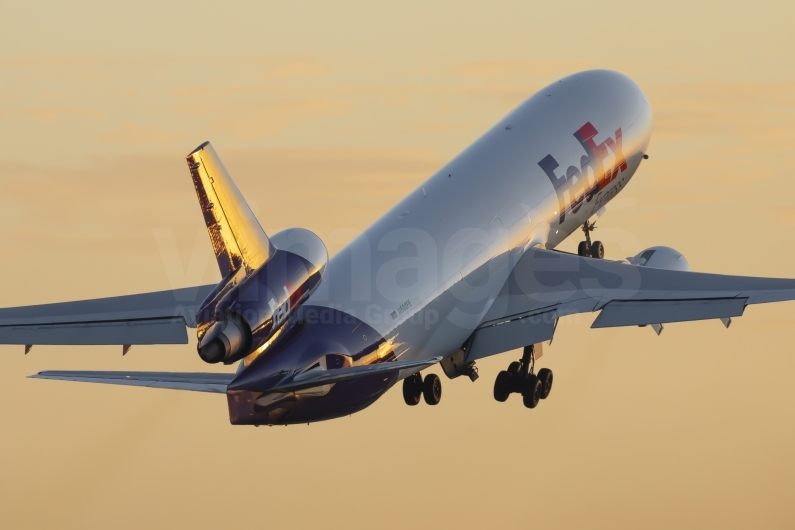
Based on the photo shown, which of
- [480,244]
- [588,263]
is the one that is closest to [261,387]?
[480,244]

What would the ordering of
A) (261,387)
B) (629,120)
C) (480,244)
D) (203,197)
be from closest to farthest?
1. (203,197)
2. (261,387)
3. (480,244)
4. (629,120)

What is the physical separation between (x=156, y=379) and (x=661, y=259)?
16.9 m

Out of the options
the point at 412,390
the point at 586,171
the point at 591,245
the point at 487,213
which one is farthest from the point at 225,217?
the point at 591,245

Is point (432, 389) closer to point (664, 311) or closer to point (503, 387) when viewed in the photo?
point (503, 387)

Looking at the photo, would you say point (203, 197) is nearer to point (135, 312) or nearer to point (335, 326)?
point (335, 326)

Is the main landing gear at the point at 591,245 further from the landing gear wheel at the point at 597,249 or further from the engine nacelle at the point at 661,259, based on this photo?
the engine nacelle at the point at 661,259

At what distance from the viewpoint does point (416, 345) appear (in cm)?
4253

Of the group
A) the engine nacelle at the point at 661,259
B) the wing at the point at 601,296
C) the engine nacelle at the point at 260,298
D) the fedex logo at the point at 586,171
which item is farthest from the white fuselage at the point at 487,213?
the engine nacelle at the point at 260,298

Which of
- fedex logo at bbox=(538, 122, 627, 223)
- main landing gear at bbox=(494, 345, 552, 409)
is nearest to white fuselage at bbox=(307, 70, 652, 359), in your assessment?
fedex logo at bbox=(538, 122, 627, 223)

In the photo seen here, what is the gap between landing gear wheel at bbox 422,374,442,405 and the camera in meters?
45.8

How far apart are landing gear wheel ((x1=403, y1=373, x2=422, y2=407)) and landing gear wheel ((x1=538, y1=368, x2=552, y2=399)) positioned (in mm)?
2854

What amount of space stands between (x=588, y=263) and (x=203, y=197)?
13.7m

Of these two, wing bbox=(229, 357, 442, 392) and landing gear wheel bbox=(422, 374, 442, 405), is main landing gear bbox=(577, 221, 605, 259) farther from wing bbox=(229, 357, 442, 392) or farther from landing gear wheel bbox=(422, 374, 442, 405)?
wing bbox=(229, 357, 442, 392)

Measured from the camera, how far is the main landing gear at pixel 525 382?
150 ft
